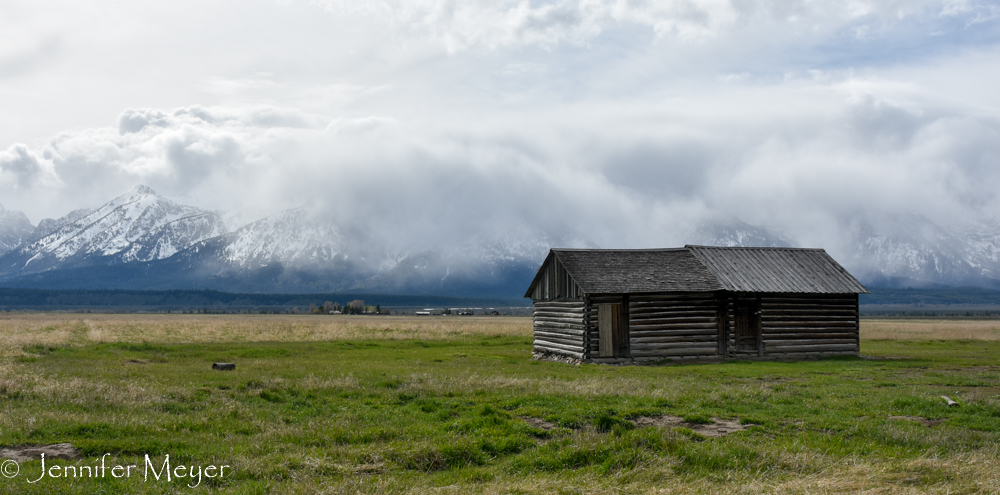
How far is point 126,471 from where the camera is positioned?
32.8 feet

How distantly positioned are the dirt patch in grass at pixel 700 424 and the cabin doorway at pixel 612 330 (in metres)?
19.4

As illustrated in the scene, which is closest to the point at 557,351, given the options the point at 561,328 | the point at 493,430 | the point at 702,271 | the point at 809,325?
the point at 561,328

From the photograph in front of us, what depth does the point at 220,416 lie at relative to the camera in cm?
1440

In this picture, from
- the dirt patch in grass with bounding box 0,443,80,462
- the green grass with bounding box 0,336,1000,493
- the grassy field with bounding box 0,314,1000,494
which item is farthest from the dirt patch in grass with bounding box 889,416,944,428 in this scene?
the dirt patch in grass with bounding box 0,443,80,462

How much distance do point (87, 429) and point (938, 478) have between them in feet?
45.0

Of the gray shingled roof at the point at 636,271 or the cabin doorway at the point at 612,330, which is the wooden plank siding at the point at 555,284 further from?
the cabin doorway at the point at 612,330

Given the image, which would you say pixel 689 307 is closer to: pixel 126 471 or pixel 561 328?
pixel 561 328

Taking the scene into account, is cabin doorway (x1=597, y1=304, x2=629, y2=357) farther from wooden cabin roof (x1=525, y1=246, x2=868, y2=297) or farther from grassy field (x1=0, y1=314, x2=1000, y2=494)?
grassy field (x1=0, y1=314, x2=1000, y2=494)

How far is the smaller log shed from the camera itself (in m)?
34.9

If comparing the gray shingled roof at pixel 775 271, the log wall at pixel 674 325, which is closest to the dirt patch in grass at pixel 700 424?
the log wall at pixel 674 325

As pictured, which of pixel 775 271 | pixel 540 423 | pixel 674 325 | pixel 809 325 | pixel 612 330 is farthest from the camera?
pixel 775 271

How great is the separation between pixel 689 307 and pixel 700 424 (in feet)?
72.9

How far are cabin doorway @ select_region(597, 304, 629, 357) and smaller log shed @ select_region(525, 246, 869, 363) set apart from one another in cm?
5

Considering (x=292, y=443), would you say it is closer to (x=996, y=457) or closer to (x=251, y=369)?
(x=996, y=457)
